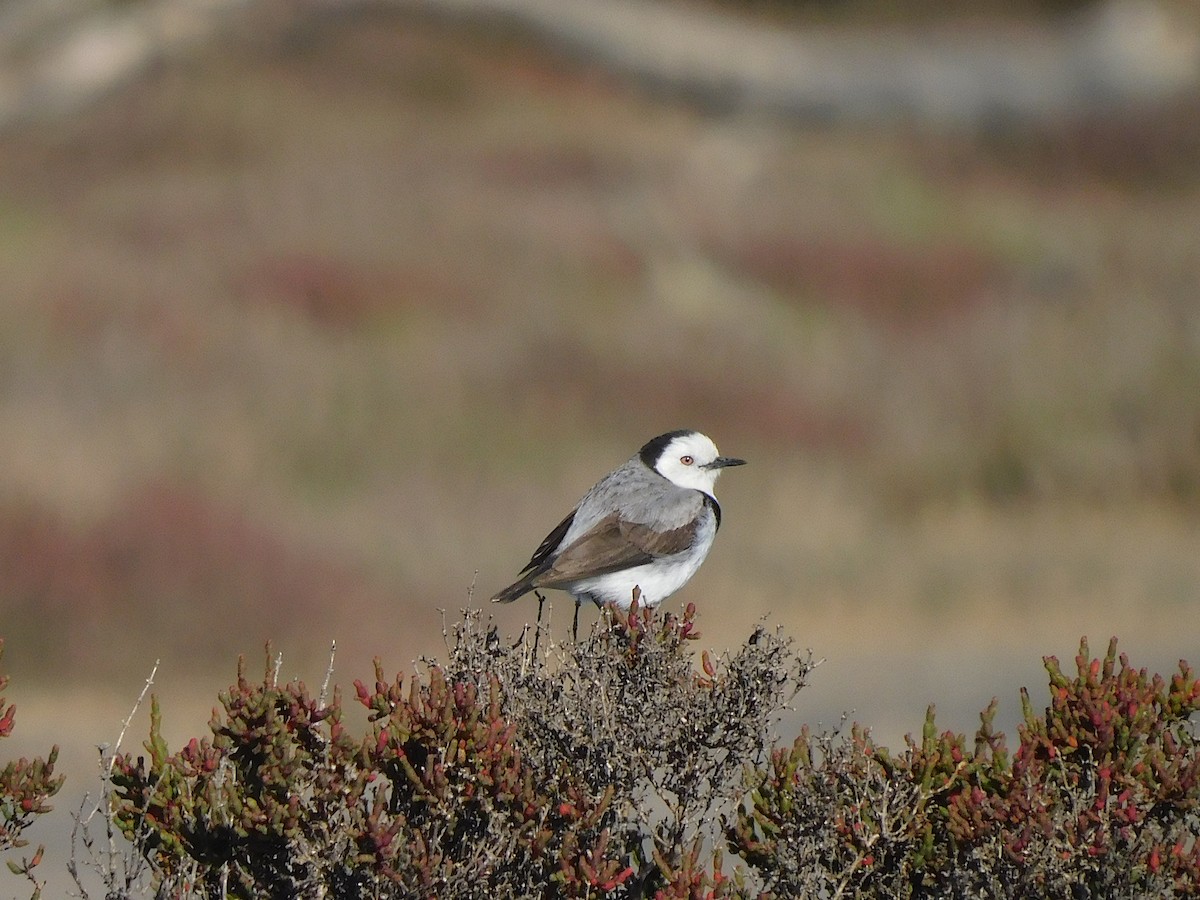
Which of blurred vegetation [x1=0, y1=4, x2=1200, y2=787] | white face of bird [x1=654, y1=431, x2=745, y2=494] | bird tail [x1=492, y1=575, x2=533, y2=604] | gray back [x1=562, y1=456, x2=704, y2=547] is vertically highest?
blurred vegetation [x1=0, y1=4, x2=1200, y2=787]

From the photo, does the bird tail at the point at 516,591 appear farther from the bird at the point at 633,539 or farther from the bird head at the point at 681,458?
the bird head at the point at 681,458

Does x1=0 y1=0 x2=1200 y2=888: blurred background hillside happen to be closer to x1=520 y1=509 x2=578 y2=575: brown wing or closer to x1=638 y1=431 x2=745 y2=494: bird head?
x1=520 y1=509 x2=578 y2=575: brown wing

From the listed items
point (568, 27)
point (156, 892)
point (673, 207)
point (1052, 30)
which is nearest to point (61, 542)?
point (568, 27)

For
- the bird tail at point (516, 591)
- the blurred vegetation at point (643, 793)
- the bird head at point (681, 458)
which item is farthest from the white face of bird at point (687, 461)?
the blurred vegetation at point (643, 793)

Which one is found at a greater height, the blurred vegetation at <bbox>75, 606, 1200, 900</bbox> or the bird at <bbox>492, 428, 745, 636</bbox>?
the bird at <bbox>492, 428, 745, 636</bbox>

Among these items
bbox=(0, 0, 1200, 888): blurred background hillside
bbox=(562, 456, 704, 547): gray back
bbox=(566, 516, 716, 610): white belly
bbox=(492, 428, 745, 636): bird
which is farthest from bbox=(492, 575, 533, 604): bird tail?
bbox=(0, 0, 1200, 888): blurred background hillside

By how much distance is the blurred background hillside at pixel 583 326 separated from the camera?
1356cm

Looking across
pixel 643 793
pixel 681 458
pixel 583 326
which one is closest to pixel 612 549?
pixel 681 458

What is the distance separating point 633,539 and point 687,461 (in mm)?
689

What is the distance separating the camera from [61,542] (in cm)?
1368

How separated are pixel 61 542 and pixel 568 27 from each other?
17.2ft

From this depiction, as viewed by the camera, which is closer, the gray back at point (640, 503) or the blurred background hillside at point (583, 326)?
the gray back at point (640, 503)

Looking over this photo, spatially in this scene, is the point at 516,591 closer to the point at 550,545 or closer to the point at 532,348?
the point at 550,545

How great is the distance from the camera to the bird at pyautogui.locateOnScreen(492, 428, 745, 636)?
6938 mm
